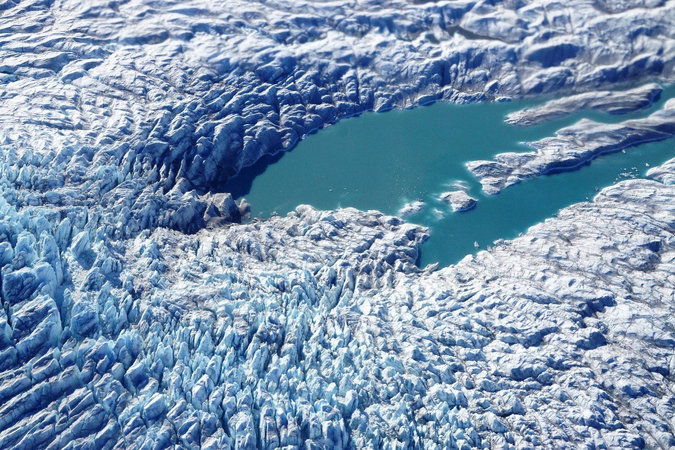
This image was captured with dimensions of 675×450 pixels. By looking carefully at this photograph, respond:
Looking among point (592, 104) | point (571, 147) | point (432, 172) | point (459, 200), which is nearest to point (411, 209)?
point (459, 200)

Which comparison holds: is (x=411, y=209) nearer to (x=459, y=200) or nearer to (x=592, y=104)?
(x=459, y=200)

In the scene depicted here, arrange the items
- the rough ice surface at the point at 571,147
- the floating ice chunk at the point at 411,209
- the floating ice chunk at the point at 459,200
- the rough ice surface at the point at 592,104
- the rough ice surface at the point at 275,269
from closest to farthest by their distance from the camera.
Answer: the rough ice surface at the point at 275,269 → the floating ice chunk at the point at 411,209 → the floating ice chunk at the point at 459,200 → the rough ice surface at the point at 571,147 → the rough ice surface at the point at 592,104

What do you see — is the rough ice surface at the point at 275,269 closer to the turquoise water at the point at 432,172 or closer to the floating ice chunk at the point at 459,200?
the turquoise water at the point at 432,172

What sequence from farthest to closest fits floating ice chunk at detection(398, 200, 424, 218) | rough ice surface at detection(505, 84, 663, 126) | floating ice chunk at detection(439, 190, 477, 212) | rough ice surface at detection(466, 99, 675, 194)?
rough ice surface at detection(505, 84, 663, 126) < rough ice surface at detection(466, 99, 675, 194) < floating ice chunk at detection(439, 190, 477, 212) < floating ice chunk at detection(398, 200, 424, 218)

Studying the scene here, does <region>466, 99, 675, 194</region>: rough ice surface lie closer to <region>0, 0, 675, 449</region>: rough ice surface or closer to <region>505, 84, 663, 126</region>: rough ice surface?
<region>0, 0, 675, 449</region>: rough ice surface

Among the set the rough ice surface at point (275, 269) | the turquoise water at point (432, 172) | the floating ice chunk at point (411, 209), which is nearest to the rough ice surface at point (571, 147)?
the rough ice surface at point (275, 269)

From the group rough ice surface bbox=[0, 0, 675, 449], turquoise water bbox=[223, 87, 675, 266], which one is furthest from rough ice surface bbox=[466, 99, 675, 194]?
turquoise water bbox=[223, 87, 675, 266]
